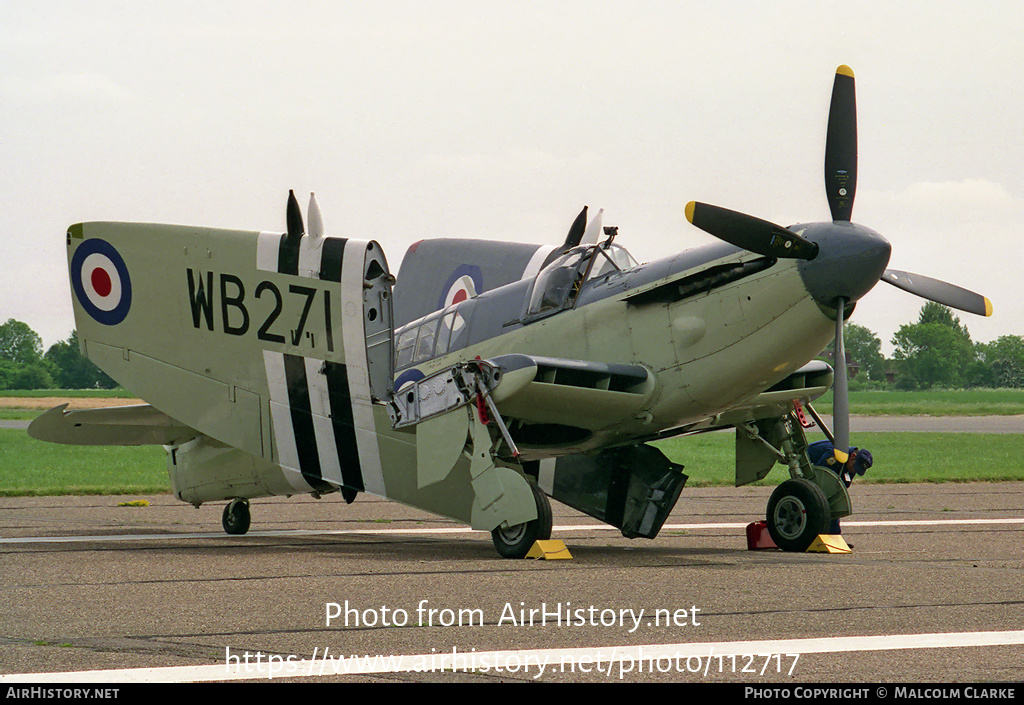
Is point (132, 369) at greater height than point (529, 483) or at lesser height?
greater

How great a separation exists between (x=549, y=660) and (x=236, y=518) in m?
10.3

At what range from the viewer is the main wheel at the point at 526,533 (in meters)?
11.2

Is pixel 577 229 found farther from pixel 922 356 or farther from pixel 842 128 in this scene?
pixel 922 356

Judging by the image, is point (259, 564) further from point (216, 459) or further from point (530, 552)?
point (216, 459)

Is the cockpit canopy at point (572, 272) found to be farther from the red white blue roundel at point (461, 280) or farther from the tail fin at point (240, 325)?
the red white blue roundel at point (461, 280)

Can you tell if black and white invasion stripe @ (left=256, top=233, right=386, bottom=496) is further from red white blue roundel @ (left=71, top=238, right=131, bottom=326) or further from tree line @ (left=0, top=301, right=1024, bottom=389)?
tree line @ (left=0, top=301, right=1024, bottom=389)

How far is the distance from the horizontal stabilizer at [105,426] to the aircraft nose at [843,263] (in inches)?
327

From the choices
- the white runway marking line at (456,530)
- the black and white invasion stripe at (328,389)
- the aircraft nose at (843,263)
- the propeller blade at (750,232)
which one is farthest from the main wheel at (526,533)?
the white runway marking line at (456,530)

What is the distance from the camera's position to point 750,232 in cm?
1059

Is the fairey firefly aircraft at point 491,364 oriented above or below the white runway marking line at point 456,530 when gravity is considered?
above
